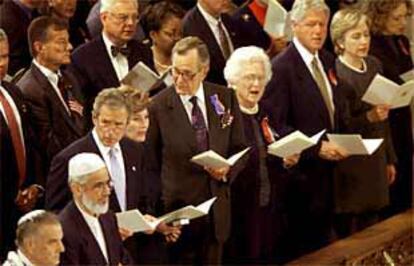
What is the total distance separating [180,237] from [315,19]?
125 centimetres

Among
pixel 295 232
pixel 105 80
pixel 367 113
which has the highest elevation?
pixel 105 80

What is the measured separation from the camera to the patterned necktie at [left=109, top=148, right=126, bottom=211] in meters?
6.38

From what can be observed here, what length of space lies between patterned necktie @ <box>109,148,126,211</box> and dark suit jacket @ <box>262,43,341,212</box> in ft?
3.52

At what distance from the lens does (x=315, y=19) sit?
7383mm

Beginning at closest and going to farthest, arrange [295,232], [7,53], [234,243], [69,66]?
1. [7,53]
2. [69,66]
3. [234,243]
4. [295,232]

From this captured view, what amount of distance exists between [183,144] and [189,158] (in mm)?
70

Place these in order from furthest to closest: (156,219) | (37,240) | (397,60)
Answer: (397,60) → (156,219) → (37,240)

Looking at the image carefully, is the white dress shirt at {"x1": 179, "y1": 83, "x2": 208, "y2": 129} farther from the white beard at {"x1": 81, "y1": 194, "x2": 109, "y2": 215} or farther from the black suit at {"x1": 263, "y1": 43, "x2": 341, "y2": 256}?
the white beard at {"x1": 81, "y1": 194, "x2": 109, "y2": 215}

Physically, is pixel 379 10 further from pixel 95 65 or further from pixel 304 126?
pixel 95 65

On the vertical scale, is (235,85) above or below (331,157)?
above

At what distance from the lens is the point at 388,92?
300 inches

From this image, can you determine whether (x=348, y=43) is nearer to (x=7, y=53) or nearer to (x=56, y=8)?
(x=56, y=8)

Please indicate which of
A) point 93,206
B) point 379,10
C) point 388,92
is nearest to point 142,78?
point 93,206

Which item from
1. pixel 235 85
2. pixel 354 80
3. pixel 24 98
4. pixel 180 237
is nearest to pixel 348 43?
pixel 354 80
